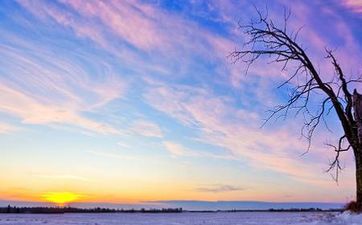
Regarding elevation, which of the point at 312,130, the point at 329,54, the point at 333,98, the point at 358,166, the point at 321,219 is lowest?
the point at 321,219

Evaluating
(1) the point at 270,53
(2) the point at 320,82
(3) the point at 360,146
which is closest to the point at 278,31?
(1) the point at 270,53

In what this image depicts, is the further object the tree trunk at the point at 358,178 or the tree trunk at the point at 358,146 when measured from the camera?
the tree trunk at the point at 358,146

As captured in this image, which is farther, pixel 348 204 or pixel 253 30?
pixel 253 30

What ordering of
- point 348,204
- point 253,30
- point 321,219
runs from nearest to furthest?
point 321,219 → point 348,204 → point 253,30

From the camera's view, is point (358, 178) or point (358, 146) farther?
point (358, 146)

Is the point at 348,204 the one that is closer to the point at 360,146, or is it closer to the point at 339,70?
the point at 360,146

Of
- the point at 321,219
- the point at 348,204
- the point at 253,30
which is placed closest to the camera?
the point at 321,219

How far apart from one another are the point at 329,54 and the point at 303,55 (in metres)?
1.14

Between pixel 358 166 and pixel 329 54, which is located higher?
pixel 329 54

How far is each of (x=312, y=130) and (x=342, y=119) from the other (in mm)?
1516

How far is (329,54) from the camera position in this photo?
919 inches

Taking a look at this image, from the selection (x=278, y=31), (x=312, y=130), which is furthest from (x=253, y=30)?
(x=312, y=130)

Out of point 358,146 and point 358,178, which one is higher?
point 358,146

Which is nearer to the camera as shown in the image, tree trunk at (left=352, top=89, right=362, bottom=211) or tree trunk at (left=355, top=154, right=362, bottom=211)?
tree trunk at (left=355, top=154, right=362, bottom=211)
